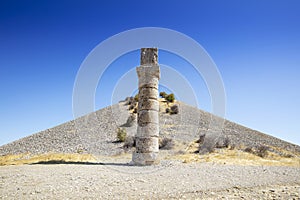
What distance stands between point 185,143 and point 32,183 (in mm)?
16316

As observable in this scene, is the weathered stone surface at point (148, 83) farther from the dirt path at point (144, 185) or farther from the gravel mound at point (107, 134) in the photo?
the gravel mound at point (107, 134)

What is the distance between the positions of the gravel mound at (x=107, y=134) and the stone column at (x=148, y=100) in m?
7.29

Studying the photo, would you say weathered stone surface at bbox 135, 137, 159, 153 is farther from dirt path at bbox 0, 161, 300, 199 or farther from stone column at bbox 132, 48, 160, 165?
dirt path at bbox 0, 161, 300, 199

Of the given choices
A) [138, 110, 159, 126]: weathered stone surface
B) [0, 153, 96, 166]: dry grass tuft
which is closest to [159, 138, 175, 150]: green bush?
[0, 153, 96, 166]: dry grass tuft

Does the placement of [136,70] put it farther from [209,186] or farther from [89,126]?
[89,126]

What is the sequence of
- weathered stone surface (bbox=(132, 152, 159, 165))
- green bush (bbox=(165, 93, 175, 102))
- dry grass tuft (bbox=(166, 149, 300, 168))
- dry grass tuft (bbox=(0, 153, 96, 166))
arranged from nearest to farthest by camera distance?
weathered stone surface (bbox=(132, 152, 159, 165)) < dry grass tuft (bbox=(0, 153, 96, 166)) < dry grass tuft (bbox=(166, 149, 300, 168)) < green bush (bbox=(165, 93, 175, 102))

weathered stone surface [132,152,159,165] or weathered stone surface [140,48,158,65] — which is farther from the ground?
weathered stone surface [140,48,158,65]

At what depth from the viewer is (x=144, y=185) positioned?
742cm

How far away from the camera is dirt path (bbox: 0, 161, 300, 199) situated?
20.7 ft

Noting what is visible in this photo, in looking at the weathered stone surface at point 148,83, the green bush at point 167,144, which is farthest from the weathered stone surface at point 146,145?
the green bush at point 167,144

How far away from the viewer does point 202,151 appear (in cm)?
1808

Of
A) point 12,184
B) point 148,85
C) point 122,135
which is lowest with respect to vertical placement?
point 12,184

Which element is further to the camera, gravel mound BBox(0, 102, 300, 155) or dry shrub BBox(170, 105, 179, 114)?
dry shrub BBox(170, 105, 179, 114)

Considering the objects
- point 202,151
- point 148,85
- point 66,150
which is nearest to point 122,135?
point 66,150
